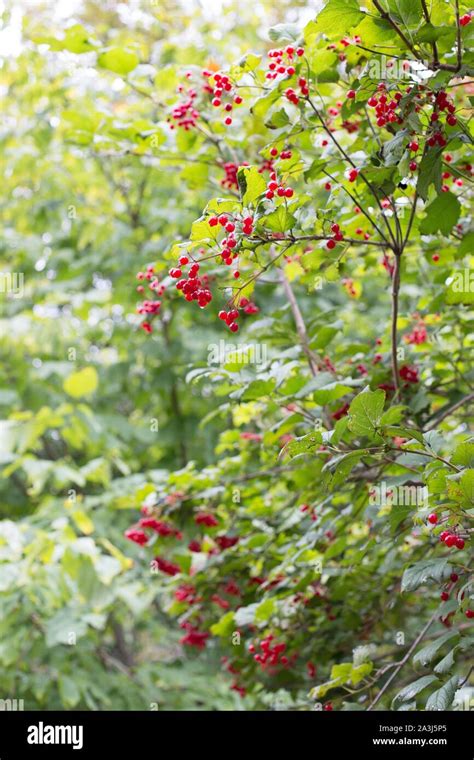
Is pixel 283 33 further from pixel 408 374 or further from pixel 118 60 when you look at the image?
pixel 408 374

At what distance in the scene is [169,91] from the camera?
9.02ft

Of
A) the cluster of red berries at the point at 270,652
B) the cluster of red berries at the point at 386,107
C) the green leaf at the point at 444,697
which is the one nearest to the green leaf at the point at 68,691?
the cluster of red berries at the point at 270,652

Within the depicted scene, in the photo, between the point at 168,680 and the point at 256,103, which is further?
the point at 168,680

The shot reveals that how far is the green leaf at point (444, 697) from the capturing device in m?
1.48

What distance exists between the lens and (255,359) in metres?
2.18

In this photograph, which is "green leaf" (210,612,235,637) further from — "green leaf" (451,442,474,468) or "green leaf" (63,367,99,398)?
"green leaf" (63,367,99,398)

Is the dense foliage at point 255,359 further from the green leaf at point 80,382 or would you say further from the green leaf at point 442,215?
the green leaf at point 80,382

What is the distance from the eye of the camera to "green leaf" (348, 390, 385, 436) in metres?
1.41

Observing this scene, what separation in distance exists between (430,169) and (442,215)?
23 cm

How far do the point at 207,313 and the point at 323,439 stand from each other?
293cm

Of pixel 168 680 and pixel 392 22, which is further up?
pixel 392 22
